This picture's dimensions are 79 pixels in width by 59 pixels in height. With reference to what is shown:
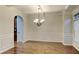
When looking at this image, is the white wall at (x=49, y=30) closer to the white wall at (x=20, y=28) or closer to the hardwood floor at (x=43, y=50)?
the white wall at (x=20, y=28)

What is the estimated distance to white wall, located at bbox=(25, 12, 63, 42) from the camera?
36.0 feet

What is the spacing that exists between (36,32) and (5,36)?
16.6 feet

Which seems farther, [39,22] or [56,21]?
[56,21]

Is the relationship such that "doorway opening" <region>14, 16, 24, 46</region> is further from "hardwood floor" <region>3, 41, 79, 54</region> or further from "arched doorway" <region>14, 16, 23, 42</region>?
"hardwood floor" <region>3, 41, 79, 54</region>

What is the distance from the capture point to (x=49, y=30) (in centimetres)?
1123

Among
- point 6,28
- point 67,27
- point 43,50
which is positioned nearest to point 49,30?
point 67,27

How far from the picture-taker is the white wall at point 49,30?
1096 centimetres

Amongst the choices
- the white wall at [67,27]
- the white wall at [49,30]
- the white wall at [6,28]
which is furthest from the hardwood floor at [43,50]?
the white wall at [49,30]

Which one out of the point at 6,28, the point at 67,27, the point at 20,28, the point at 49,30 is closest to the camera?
the point at 6,28

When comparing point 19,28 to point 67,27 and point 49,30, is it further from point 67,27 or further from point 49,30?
point 67,27
